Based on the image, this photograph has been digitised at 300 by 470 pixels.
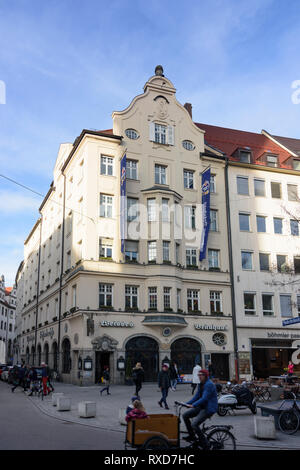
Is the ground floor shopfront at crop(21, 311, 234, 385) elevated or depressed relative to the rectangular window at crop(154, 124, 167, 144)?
depressed

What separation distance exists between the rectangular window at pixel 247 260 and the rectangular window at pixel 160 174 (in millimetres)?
9145

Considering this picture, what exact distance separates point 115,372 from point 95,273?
A: 6.93 m

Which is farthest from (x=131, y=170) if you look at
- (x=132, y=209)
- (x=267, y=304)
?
(x=267, y=304)

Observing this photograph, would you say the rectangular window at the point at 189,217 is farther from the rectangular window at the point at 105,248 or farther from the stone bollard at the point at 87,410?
the stone bollard at the point at 87,410

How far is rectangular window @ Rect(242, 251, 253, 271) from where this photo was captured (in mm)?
38353

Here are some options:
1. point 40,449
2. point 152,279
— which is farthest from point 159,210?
point 40,449

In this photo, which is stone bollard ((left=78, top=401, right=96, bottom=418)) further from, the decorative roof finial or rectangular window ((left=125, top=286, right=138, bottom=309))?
the decorative roof finial

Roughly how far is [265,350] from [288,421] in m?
27.0

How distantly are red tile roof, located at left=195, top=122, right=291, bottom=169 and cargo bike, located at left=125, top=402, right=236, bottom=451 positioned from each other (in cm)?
3443

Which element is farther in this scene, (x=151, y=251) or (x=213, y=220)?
(x=213, y=220)

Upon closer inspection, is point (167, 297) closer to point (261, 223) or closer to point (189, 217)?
point (189, 217)

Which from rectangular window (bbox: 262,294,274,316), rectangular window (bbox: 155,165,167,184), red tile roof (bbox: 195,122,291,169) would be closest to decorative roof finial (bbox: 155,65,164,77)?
red tile roof (bbox: 195,122,291,169)

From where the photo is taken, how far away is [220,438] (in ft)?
30.2
